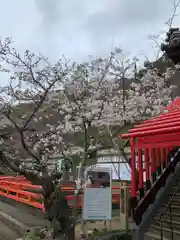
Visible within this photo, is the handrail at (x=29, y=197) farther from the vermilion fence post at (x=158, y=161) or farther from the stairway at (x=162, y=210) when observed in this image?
the stairway at (x=162, y=210)

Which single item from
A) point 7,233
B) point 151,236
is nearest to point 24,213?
point 7,233

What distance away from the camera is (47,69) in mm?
11828

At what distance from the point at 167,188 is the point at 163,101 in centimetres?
564

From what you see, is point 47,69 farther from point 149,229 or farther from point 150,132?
point 149,229

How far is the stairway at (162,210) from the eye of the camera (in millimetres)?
7780

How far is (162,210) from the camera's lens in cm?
898

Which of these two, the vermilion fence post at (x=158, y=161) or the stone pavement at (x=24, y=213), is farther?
the stone pavement at (x=24, y=213)

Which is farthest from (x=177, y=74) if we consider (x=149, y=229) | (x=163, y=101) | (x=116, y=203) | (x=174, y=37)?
(x=149, y=229)

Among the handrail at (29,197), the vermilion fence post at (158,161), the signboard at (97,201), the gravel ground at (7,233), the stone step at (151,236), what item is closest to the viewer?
the stone step at (151,236)

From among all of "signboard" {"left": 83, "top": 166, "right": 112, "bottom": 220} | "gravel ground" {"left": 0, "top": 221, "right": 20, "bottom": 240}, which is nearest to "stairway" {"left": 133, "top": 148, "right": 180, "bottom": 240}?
"signboard" {"left": 83, "top": 166, "right": 112, "bottom": 220}

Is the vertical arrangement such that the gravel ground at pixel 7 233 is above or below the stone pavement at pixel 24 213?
below

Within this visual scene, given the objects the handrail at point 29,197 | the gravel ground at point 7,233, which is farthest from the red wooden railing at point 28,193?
the gravel ground at point 7,233

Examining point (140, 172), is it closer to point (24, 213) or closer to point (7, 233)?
point (7, 233)

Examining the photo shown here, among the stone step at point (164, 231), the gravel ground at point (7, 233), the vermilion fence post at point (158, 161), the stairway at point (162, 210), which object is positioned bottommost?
the gravel ground at point (7, 233)
